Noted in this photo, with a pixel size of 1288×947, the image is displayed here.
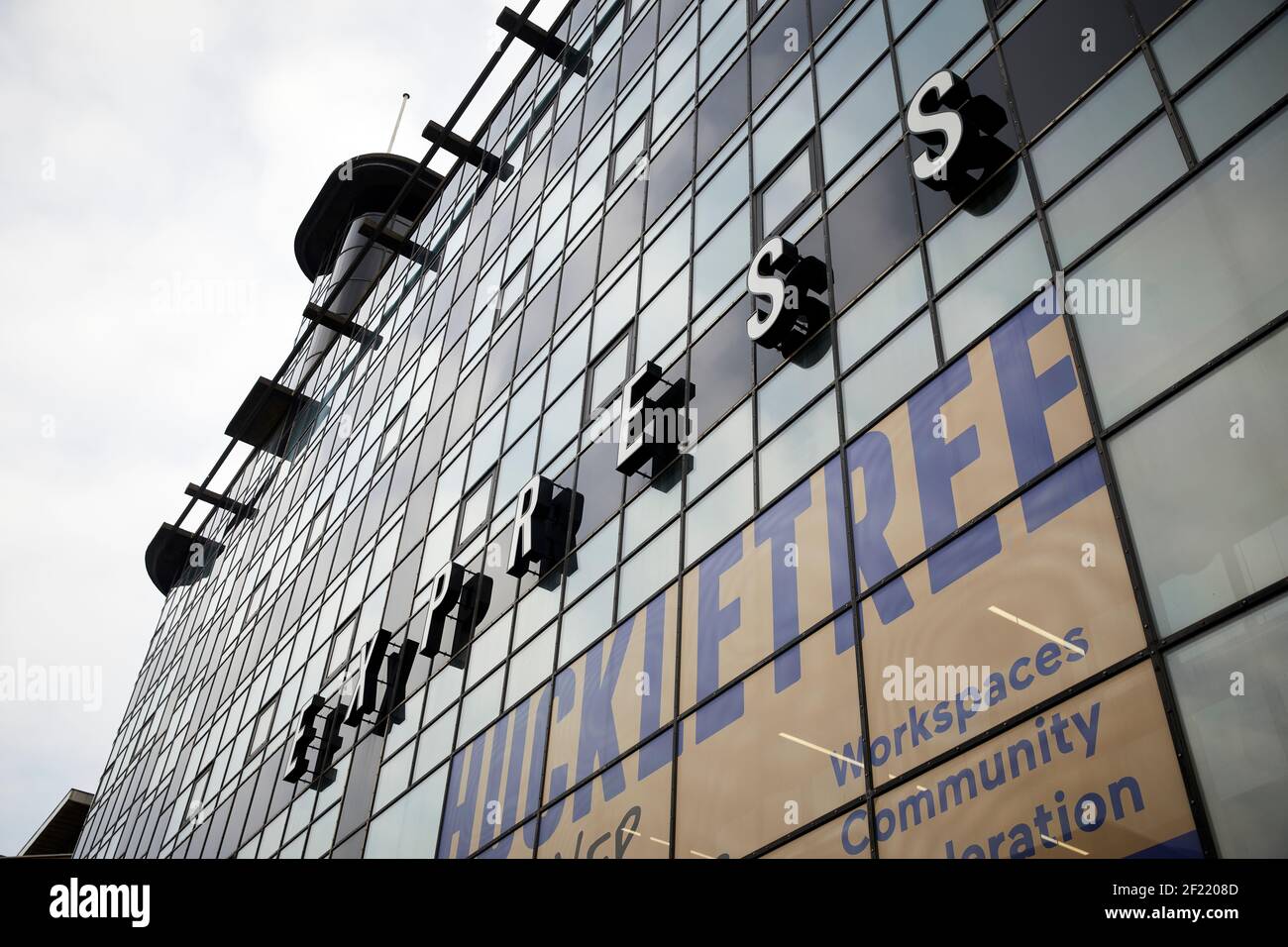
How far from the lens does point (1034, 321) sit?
11.4 m

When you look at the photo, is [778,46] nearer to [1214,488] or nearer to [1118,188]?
[1118,188]

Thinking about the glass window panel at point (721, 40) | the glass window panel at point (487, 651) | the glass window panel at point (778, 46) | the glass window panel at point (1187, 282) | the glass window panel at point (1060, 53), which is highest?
the glass window panel at point (721, 40)

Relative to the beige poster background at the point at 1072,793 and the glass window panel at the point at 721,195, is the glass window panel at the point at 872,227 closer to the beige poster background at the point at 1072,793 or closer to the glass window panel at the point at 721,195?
the glass window panel at the point at 721,195

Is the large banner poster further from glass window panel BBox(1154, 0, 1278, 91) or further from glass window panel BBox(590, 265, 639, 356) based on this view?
glass window panel BBox(590, 265, 639, 356)

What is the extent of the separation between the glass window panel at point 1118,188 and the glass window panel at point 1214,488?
8.09 feet

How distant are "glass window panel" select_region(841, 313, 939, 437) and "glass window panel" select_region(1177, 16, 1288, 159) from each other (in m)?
3.47

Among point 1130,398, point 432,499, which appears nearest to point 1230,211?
point 1130,398

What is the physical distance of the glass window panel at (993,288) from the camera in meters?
11.9

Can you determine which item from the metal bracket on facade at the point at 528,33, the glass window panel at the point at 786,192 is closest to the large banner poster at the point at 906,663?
the glass window panel at the point at 786,192

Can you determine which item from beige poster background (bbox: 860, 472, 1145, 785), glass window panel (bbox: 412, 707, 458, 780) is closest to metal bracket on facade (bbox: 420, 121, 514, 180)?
glass window panel (bbox: 412, 707, 458, 780)

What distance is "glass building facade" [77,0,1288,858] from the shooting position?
8.93m

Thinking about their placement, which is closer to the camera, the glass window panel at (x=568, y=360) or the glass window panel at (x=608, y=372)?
the glass window panel at (x=608, y=372)
